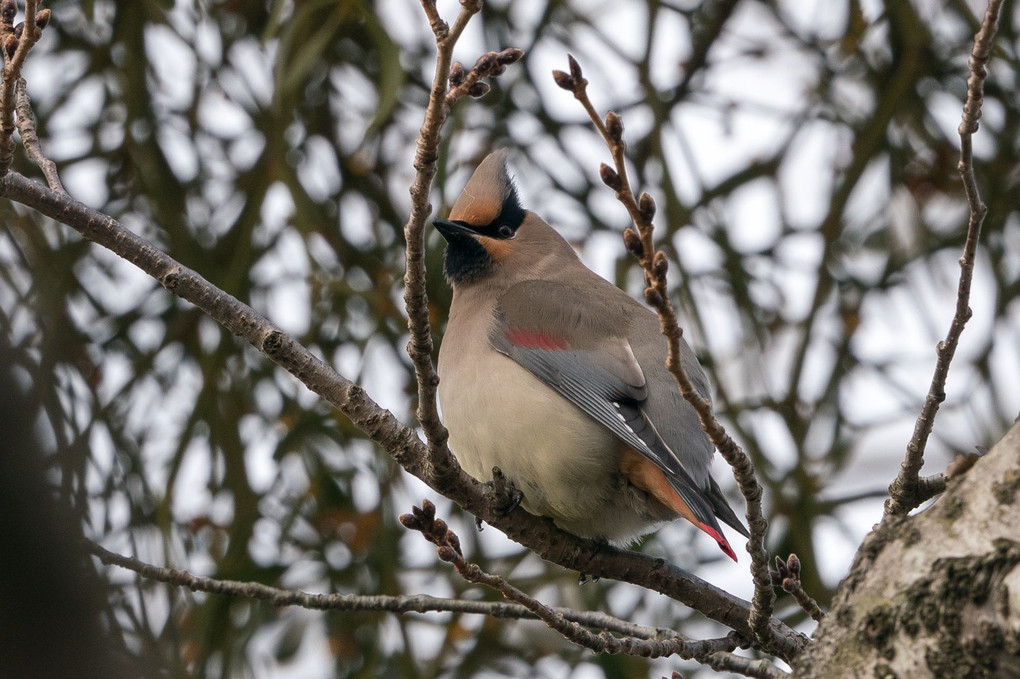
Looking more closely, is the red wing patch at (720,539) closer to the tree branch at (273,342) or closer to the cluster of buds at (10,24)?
the tree branch at (273,342)

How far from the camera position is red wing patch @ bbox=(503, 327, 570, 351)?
2.60 meters

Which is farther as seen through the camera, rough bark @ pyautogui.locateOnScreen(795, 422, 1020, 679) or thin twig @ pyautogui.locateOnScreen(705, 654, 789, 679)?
thin twig @ pyautogui.locateOnScreen(705, 654, 789, 679)

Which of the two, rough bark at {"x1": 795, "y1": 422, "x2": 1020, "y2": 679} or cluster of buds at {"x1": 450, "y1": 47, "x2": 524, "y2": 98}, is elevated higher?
cluster of buds at {"x1": 450, "y1": 47, "x2": 524, "y2": 98}

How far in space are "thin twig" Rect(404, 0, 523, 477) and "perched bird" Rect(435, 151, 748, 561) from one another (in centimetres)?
56

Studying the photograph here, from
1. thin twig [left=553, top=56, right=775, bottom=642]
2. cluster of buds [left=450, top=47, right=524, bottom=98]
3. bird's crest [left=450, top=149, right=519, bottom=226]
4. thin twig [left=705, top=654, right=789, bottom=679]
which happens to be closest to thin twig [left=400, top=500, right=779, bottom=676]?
thin twig [left=705, top=654, right=789, bottom=679]

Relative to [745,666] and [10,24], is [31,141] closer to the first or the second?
[10,24]

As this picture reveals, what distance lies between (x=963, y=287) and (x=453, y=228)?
1525 mm

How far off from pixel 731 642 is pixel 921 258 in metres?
1.89

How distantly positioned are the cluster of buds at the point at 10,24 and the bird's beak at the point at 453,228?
3.65ft

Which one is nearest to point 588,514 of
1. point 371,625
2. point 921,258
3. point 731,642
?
point 731,642

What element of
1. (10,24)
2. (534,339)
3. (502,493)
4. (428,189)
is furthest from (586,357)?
(10,24)

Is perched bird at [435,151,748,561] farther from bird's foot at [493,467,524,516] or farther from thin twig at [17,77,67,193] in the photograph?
thin twig at [17,77,67,193]

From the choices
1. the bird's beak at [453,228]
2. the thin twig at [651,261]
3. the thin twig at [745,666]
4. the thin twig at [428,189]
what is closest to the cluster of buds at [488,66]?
the thin twig at [428,189]

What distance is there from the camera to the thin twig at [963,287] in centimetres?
138
